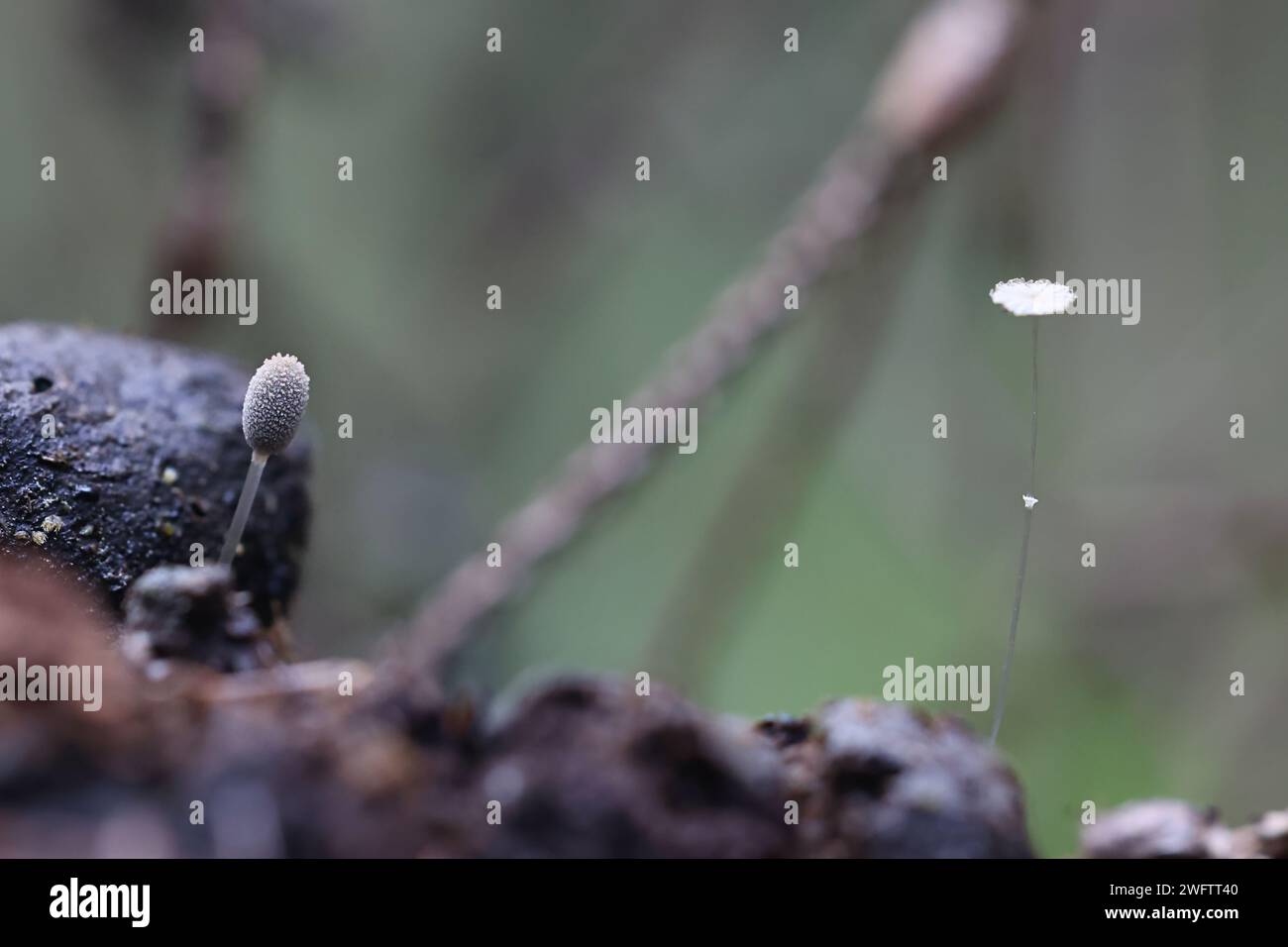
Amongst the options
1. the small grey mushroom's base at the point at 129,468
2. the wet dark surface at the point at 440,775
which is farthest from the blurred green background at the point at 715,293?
the wet dark surface at the point at 440,775

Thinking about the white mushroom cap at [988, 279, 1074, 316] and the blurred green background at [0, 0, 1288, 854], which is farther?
the blurred green background at [0, 0, 1288, 854]

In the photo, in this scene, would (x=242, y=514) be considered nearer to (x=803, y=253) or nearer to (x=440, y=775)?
(x=440, y=775)

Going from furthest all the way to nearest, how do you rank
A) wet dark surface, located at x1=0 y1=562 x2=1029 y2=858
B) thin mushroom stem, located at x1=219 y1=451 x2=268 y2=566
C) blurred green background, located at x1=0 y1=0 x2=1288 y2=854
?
blurred green background, located at x1=0 y1=0 x2=1288 y2=854 < thin mushroom stem, located at x1=219 y1=451 x2=268 y2=566 < wet dark surface, located at x1=0 y1=562 x2=1029 y2=858

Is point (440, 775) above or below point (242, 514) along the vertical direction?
below

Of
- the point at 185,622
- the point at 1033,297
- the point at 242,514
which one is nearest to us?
the point at 185,622

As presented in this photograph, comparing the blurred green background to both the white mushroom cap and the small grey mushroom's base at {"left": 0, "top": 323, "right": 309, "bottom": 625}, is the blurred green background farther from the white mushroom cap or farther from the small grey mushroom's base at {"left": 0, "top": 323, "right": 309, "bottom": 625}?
the small grey mushroom's base at {"left": 0, "top": 323, "right": 309, "bottom": 625}

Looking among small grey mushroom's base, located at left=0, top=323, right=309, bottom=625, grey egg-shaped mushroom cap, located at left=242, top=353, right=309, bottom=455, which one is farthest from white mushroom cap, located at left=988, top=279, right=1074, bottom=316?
small grey mushroom's base, located at left=0, top=323, right=309, bottom=625

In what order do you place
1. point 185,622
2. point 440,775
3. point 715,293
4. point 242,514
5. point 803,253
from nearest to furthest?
point 440,775 < point 185,622 < point 242,514 < point 803,253 < point 715,293

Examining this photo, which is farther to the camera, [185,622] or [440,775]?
[185,622]

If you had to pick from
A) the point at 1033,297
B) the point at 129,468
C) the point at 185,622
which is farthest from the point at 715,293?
the point at 185,622
